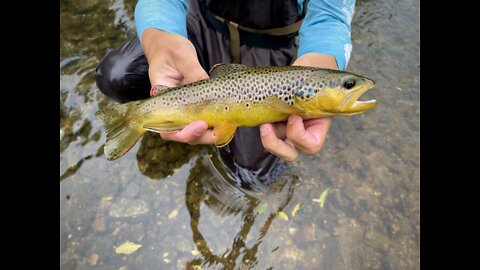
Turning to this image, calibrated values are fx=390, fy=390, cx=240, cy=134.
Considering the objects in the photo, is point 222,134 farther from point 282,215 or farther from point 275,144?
point 282,215

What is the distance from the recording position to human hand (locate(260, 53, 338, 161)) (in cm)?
224

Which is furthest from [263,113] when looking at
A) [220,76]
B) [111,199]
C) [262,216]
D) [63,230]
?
[63,230]

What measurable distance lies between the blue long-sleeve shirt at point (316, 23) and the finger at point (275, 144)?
84 cm

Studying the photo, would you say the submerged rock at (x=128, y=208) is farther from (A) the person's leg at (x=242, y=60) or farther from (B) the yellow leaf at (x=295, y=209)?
(B) the yellow leaf at (x=295, y=209)

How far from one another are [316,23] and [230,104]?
1.22 meters

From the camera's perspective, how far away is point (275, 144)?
2.34m

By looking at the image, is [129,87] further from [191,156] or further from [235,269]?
[235,269]

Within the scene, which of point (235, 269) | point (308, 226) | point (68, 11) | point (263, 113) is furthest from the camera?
point (68, 11)

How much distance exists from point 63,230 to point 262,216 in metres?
1.46

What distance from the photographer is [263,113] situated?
2.29 meters

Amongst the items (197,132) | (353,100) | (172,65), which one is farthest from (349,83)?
(172,65)

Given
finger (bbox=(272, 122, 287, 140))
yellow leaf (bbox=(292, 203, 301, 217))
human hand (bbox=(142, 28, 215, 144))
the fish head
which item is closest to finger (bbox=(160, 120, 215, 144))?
human hand (bbox=(142, 28, 215, 144))

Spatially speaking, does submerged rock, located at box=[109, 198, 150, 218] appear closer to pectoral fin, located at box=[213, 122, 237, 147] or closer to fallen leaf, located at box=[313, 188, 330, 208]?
pectoral fin, located at box=[213, 122, 237, 147]

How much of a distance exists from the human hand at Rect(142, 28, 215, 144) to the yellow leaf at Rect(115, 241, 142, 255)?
0.81m
